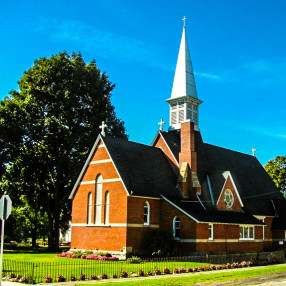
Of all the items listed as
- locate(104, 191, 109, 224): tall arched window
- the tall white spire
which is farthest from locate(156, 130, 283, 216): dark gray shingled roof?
locate(104, 191, 109, 224): tall arched window

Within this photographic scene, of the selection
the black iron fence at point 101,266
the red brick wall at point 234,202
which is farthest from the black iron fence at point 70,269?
the red brick wall at point 234,202

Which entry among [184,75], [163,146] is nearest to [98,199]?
[163,146]

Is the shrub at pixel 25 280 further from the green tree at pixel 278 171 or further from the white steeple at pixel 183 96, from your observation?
the green tree at pixel 278 171

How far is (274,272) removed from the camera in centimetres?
2467

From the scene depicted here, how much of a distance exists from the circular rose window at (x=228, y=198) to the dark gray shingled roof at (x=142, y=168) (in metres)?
5.07

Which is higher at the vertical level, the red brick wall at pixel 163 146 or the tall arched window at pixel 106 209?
the red brick wall at pixel 163 146

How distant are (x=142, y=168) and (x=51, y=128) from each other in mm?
12879

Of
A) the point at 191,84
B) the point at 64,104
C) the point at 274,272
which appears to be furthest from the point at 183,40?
the point at 274,272

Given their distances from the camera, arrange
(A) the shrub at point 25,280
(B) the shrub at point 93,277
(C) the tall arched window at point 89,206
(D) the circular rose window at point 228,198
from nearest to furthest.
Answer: (A) the shrub at point 25,280 < (B) the shrub at point 93,277 < (C) the tall arched window at point 89,206 < (D) the circular rose window at point 228,198

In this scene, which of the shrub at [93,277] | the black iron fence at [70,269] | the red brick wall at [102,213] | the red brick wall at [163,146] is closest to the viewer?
the shrub at [93,277]

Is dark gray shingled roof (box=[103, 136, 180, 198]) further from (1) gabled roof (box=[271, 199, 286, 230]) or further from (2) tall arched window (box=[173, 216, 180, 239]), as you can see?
(1) gabled roof (box=[271, 199, 286, 230])

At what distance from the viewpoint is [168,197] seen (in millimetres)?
35906

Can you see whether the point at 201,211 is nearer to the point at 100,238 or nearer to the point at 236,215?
the point at 236,215

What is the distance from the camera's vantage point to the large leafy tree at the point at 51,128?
43.1m
